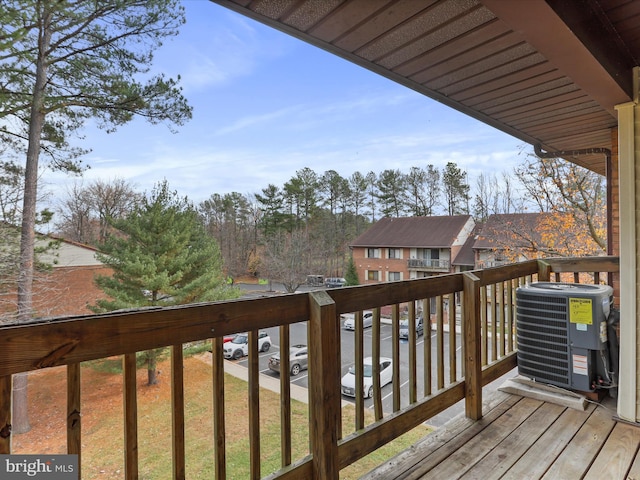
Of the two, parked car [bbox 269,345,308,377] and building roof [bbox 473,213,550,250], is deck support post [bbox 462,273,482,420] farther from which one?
building roof [bbox 473,213,550,250]

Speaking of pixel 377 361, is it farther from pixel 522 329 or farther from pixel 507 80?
pixel 507 80

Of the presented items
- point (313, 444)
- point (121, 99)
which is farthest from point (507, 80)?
point (121, 99)

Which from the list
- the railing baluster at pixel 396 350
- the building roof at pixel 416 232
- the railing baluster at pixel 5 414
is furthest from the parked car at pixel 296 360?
the building roof at pixel 416 232

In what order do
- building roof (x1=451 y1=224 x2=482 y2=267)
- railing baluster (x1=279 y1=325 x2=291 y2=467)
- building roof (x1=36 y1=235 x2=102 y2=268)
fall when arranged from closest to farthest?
railing baluster (x1=279 y1=325 x2=291 y2=467) → building roof (x1=36 y1=235 x2=102 y2=268) → building roof (x1=451 y1=224 x2=482 y2=267)

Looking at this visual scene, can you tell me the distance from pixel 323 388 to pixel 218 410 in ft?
1.26

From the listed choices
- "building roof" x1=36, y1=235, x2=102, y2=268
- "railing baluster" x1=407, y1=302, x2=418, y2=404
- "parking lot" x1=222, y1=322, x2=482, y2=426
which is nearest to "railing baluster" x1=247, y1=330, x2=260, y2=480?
"railing baluster" x1=407, y1=302, x2=418, y2=404

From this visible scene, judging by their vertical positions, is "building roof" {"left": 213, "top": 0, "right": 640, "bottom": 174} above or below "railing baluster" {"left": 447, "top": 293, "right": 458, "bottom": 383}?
above

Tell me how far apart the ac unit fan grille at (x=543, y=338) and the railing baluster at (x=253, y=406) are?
80.8 inches

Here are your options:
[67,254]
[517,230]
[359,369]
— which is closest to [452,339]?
[359,369]

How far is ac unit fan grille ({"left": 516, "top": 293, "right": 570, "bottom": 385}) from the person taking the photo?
2303 mm

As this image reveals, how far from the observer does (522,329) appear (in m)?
2.49

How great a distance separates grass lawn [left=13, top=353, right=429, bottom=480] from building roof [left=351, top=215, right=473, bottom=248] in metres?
11.2

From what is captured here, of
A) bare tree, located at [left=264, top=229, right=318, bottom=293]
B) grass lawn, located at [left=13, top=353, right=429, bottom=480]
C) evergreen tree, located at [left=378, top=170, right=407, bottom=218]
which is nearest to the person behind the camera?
grass lawn, located at [left=13, top=353, right=429, bottom=480]

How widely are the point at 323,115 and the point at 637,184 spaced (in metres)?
22.1
